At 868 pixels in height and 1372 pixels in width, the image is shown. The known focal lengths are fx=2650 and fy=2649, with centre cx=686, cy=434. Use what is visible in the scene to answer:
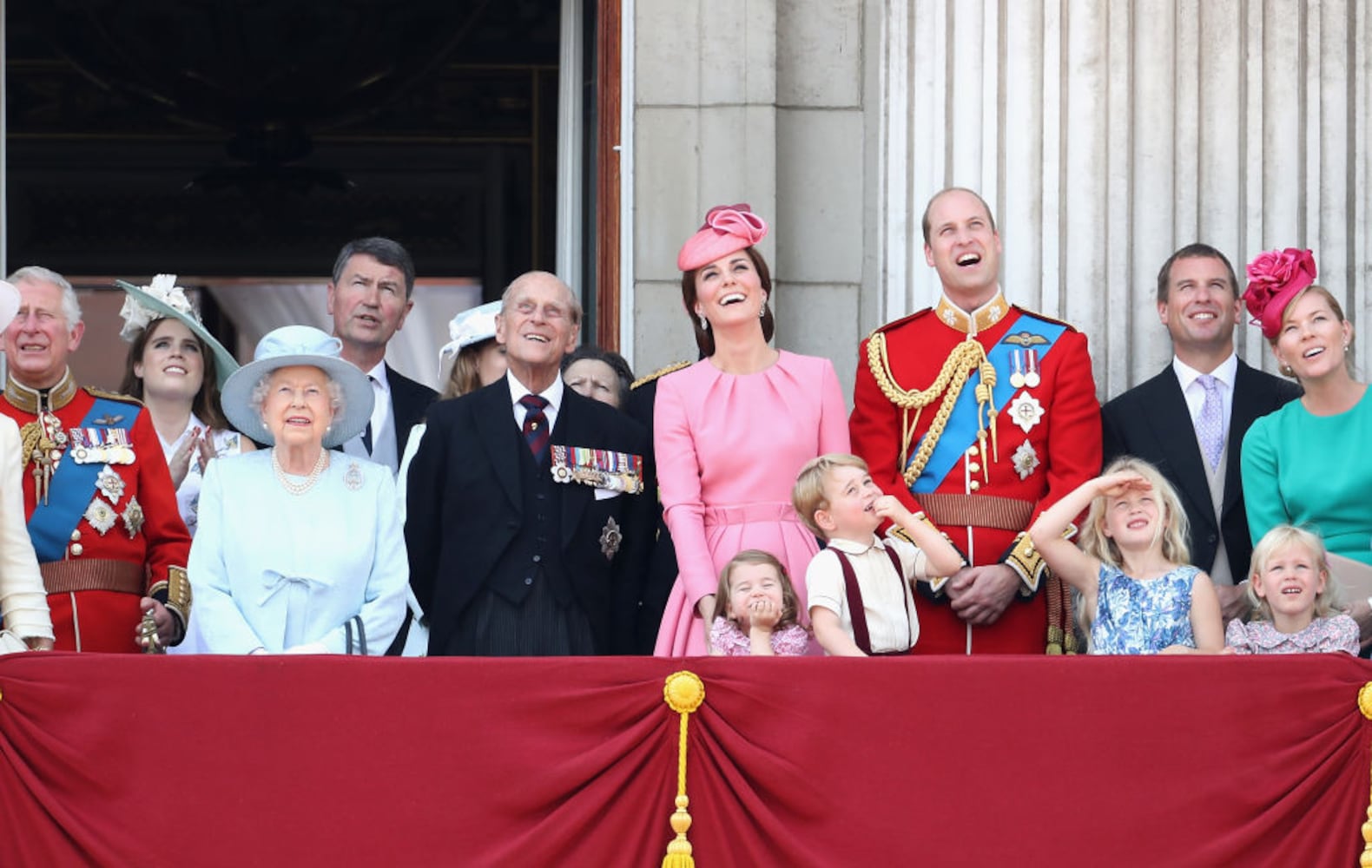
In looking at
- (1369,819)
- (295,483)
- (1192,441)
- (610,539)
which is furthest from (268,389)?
(1369,819)

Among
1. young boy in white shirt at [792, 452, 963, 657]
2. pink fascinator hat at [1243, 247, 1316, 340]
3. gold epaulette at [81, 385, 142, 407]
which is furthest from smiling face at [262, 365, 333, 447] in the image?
pink fascinator hat at [1243, 247, 1316, 340]

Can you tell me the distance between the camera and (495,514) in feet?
22.4

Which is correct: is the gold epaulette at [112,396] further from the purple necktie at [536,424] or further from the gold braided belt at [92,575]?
the purple necktie at [536,424]

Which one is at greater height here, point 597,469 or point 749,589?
point 597,469

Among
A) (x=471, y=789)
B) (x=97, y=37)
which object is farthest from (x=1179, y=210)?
(x=97, y=37)

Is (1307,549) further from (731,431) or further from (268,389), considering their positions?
(268,389)

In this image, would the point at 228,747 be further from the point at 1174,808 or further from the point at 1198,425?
the point at 1198,425

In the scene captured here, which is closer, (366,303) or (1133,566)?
(1133,566)

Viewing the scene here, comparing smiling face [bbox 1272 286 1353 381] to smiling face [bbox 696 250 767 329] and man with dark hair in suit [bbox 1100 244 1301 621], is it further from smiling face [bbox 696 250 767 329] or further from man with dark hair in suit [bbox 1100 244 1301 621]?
smiling face [bbox 696 250 767 329]

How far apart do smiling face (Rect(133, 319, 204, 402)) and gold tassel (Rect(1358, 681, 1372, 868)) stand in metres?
3.62

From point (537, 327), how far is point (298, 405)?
2.21 ft

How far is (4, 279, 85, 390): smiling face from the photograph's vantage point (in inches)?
283

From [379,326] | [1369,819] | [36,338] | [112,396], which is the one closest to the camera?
[1369,819]

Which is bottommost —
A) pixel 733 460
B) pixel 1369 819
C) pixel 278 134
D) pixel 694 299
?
pixel 1369 819
